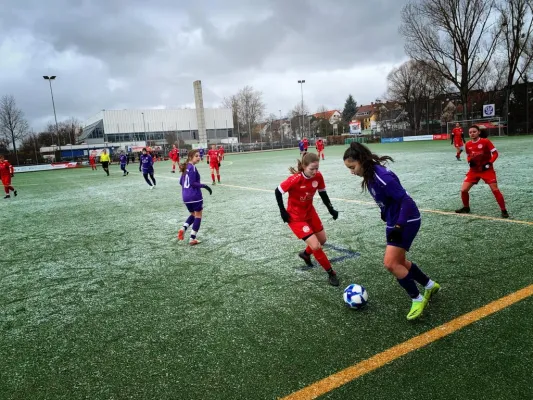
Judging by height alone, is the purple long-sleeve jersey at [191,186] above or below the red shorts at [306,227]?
above

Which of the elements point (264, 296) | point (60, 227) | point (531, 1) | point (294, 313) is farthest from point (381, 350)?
point (531, 1)

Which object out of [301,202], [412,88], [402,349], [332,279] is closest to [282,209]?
[301,202]

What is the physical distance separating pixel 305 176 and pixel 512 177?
10087mm

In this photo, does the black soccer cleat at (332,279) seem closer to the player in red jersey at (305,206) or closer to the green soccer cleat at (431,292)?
the player in red jersey at (305,206)

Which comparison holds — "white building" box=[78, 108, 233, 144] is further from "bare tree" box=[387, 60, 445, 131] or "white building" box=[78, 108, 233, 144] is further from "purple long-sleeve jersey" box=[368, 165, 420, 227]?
"purple long-sleeve jersey" box=[368, 165, 420, 227]

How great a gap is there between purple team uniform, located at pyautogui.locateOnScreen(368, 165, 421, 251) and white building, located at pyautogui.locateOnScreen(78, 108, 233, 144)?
77879 mm

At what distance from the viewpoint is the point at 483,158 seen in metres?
7.33

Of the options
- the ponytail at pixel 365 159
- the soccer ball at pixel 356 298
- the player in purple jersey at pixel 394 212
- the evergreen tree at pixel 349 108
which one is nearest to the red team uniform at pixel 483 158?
the player in purple jersey at pixel 394 212

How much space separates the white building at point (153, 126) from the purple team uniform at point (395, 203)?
77879 millimetres

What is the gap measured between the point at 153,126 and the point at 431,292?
88963 mm

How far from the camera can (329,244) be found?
635 centimetres

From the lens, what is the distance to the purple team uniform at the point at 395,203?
3469 mm

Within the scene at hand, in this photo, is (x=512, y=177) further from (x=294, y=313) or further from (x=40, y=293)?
(x=40, y=293)

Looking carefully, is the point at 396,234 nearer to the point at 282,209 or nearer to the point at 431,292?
the point at 431,292
